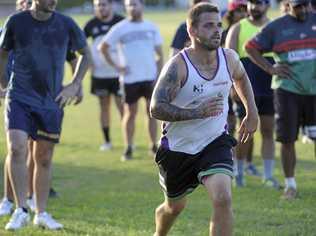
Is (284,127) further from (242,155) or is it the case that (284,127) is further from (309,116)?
(242,155)

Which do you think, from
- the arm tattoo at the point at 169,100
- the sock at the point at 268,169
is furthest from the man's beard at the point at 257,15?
the arm tattoo at the point at 169,100

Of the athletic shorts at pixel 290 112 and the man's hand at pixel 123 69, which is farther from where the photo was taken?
the man's hand at pixel 123 69

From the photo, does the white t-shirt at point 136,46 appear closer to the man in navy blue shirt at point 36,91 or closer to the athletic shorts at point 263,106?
the athletic shorts at point 263,106

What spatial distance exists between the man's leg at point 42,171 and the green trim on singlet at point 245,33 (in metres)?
3.15

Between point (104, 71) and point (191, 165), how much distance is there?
8.55 meters

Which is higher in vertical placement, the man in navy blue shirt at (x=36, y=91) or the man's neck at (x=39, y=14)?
the man's neck at (x=39, y=14)

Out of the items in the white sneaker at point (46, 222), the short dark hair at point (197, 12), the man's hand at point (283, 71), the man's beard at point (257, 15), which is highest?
the short dark hair at point (197, 12)

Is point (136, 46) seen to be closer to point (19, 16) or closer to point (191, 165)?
point (19, 16)

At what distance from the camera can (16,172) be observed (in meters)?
8.65

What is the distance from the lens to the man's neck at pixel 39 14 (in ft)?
28.6

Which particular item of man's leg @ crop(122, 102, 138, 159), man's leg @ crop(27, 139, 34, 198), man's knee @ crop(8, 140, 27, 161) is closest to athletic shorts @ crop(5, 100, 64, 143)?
Result: man's knee @ crop(8, 140, 27, 161)

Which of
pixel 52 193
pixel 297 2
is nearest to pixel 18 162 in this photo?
pixel 52 193

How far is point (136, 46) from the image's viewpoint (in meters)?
14.5

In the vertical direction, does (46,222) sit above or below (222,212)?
below
